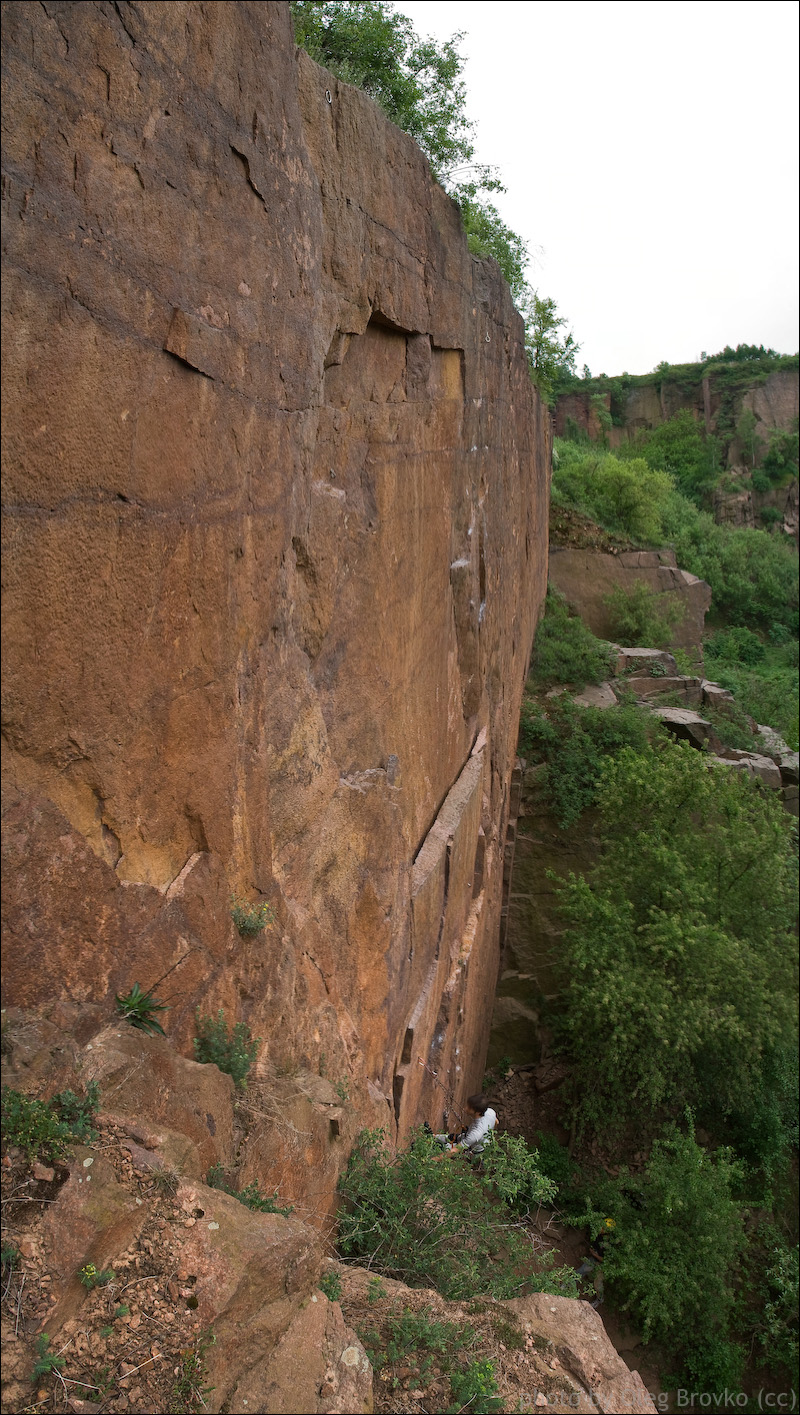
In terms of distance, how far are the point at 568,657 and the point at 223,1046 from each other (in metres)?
11.9

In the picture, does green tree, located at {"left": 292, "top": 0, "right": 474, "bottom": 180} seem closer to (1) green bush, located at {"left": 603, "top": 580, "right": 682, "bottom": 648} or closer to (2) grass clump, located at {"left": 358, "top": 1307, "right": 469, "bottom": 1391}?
(2) grass clump, located at {"left": 358, "top": 1307, "right": 469, "bottom": 1391}

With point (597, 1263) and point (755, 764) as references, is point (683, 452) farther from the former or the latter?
point (597, 1263)

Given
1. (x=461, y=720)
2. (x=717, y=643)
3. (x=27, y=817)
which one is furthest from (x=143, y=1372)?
(x=717, y=643)

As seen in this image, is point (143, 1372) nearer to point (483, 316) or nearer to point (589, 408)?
point (483, 316)

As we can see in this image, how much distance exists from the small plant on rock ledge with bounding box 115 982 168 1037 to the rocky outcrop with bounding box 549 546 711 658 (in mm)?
15291

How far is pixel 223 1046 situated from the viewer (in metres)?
3.04

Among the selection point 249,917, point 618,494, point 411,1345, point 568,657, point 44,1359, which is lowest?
point 411,1345

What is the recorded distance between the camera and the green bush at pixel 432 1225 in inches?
139

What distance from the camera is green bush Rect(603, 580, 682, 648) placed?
16.8 meters

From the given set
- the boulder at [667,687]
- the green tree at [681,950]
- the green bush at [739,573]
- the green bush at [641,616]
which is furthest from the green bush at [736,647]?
the green tree at [681,950]

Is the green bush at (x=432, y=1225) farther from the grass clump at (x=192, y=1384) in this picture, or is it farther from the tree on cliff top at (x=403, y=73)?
the tree on cliff top at (x=403, y=73)

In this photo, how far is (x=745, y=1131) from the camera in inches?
368

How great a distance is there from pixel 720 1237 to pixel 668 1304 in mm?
714

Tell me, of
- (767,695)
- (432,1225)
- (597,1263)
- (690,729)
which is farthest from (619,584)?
(432,1225)
